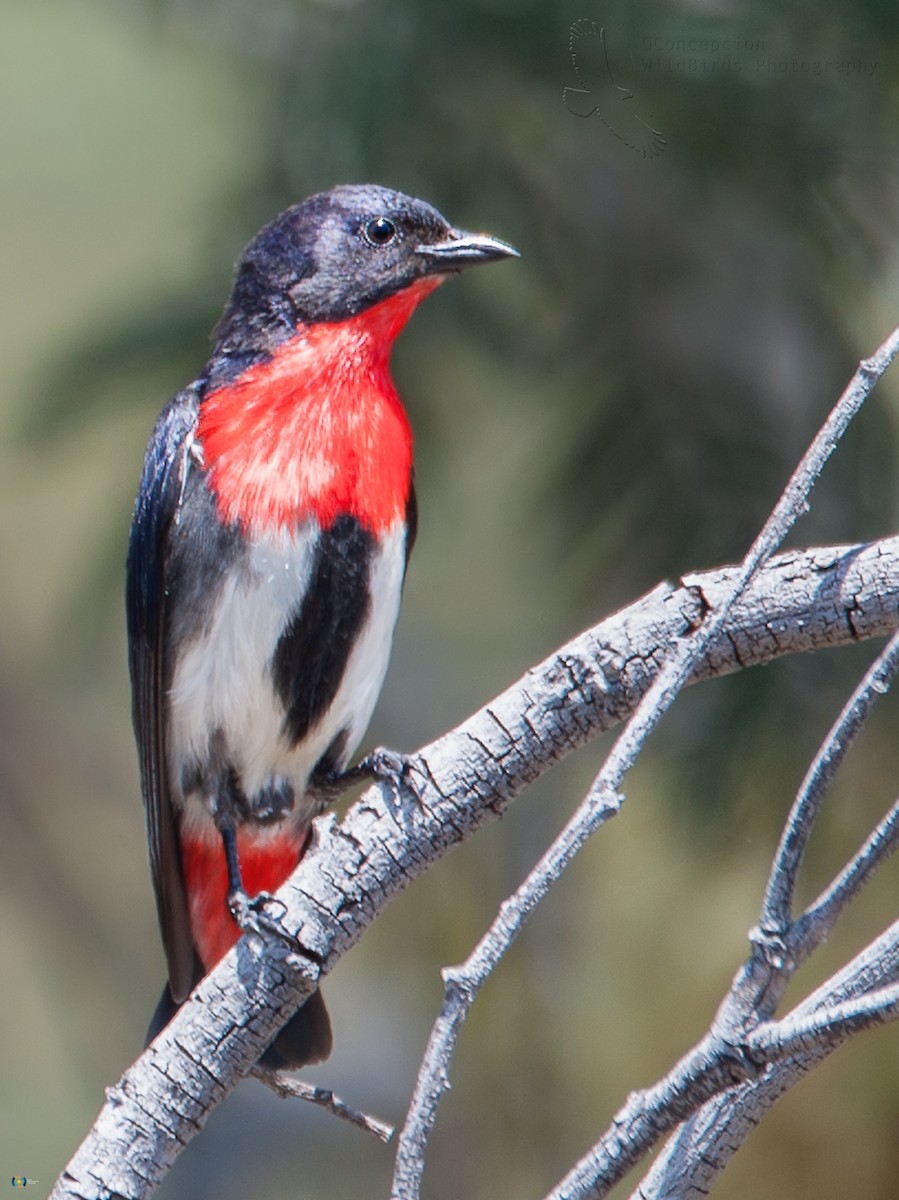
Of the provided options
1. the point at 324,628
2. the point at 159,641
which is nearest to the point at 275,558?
the point at 324,628

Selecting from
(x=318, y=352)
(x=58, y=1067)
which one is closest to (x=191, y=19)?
(x=318, y=352)

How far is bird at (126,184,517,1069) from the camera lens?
2533 mm

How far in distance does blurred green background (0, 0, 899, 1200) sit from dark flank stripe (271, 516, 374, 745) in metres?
0.64

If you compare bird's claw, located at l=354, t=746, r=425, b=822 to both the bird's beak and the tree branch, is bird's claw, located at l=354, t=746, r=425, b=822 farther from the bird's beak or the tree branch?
the bird's beak

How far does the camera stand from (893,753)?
9.11 ft

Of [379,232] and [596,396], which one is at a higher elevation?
[596,396]

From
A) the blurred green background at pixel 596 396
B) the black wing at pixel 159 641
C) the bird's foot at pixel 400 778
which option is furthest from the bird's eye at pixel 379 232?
the bird's foot at pixel 400 778

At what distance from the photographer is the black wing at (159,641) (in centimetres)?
260

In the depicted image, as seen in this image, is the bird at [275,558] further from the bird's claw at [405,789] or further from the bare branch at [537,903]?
the bare branch at [537,903]

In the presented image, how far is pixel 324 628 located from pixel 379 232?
0.69 meters

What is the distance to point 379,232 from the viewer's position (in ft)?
9.05

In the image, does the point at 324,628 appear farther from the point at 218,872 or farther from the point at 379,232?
the point at 379,232

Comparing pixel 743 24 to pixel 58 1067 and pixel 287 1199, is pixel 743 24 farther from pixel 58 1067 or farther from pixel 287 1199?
pixel 58 1067

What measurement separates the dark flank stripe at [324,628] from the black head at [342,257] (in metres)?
0.43
